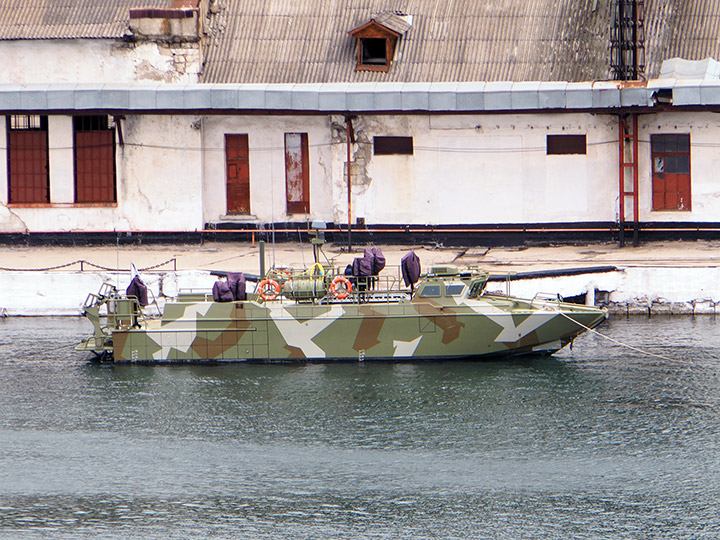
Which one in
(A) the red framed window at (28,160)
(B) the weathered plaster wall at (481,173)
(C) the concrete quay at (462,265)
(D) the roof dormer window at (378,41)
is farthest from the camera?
(A) the red framed window at (28,160)

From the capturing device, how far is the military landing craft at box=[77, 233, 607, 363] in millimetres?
36094

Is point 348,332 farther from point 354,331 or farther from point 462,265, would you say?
point 462,265

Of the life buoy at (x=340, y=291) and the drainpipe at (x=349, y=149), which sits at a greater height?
the drainpipe at (x=349, y=149)

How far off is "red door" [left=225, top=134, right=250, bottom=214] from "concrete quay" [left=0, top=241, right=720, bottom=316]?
2.44 m

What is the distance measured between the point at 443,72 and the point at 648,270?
38.2ft

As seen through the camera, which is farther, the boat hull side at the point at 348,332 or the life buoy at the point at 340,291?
the life buoy at the point at 340,291

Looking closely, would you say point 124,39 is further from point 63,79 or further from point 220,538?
point 220,538

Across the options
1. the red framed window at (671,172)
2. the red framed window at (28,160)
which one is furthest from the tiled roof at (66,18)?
the red framed window at (671,172)

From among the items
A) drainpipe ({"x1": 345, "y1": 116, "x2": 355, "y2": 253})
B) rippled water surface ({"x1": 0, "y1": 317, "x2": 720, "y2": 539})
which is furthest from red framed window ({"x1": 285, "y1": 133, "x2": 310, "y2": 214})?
rippled water surface ({"x1": 0, "y1": 317, "x2": 720, "y2": 539})

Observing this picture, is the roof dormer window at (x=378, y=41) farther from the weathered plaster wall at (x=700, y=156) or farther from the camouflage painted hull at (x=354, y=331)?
the camouflage painted hull at (x=354, y=331)

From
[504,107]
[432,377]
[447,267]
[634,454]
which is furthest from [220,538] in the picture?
[504,107]

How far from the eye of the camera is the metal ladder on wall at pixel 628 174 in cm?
4747

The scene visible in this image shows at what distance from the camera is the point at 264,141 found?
4984 centimetres

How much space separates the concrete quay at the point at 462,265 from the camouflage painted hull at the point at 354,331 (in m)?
3.55
